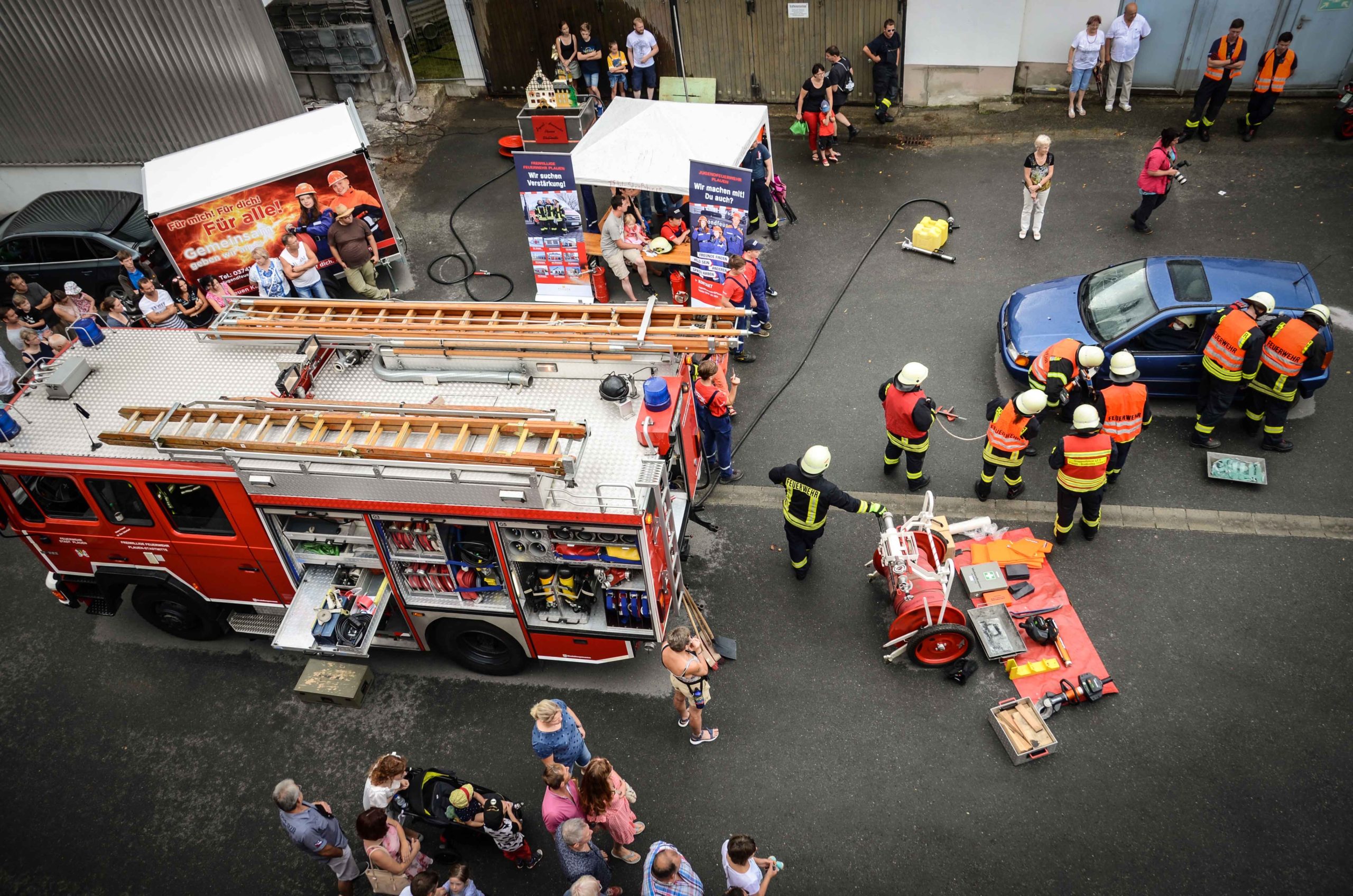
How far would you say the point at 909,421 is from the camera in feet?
31.0

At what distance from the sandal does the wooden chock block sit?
3.38 m

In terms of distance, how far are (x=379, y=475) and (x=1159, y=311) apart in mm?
8923

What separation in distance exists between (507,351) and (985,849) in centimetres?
612

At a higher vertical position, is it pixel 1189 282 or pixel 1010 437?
pixel 1189 282

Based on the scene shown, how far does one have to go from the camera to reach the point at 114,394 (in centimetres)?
857

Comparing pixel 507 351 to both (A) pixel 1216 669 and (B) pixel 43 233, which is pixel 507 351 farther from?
(B) pixel 43 233

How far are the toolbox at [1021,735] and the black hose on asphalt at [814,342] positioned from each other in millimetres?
3942

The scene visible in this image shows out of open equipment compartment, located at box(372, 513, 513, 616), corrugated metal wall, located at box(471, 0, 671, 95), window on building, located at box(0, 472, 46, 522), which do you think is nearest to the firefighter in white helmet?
open equipment compartment, located at box(372, 513, 513, 616)

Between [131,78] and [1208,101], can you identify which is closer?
[131,78]

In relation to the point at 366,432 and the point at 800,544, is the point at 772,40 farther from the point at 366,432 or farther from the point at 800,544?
the point at 366,432

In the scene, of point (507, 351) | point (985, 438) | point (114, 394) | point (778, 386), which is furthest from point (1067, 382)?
point (114, 394)

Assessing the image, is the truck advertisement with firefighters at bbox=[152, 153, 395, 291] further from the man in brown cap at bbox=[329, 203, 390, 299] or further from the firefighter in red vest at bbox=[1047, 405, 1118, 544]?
the firefighter in red vest at bbox=[1047, 405, 1118, 544]

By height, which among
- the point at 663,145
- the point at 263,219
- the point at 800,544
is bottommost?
the point at 800,544

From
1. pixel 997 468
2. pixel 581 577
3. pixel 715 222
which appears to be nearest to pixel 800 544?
pixel 581 577
